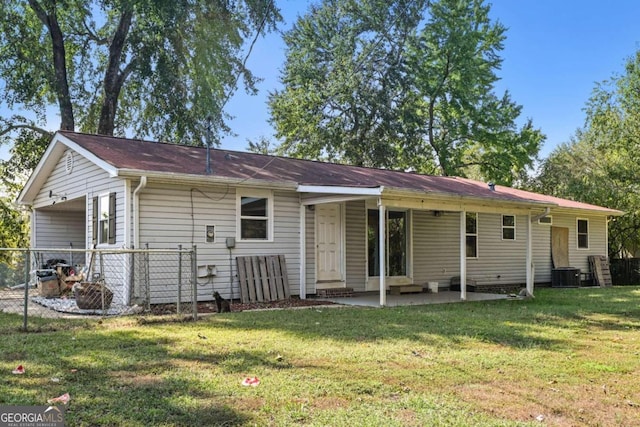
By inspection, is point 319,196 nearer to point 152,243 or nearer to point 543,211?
point 152,243

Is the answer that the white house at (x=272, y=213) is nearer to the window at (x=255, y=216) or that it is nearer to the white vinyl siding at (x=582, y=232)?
the window at (x=255, y=216)

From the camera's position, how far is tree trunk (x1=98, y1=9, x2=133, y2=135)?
19.7 meters

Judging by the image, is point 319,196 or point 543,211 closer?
point 319,196

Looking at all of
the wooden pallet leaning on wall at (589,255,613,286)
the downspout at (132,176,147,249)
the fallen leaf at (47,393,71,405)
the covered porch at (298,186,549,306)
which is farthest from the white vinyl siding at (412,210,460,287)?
the fallen leaf at (47,393,71,405)

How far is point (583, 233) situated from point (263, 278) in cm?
1342

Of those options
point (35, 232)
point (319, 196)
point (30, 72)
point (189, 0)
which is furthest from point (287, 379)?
point (30, 72)

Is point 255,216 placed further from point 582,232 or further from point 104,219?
point 582,232

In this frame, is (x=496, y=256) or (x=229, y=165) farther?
(x=496, y=256)

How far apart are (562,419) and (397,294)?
9273mm

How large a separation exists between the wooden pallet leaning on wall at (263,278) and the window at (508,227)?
27.7 feet

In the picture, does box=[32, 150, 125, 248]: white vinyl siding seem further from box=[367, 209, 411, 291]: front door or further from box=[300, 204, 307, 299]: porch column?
box=[367, 209, 411, 291]: front door

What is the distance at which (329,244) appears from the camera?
12.3 m

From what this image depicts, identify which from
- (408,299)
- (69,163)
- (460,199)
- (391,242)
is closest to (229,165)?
(69,163)

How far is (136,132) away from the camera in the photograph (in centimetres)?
2144
